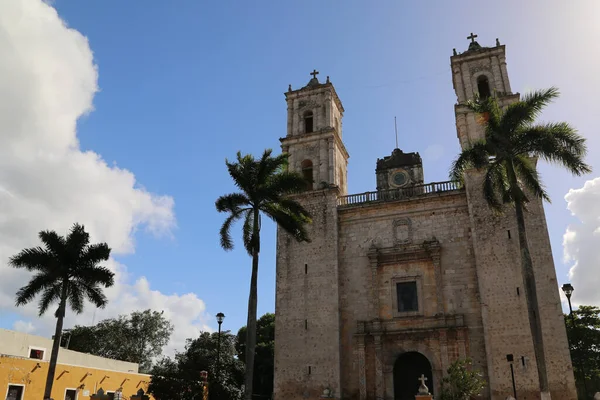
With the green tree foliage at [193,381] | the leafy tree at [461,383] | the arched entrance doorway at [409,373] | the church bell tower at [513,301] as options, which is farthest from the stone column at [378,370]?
the green tree foliage at [193,381]

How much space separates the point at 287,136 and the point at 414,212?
339 inches

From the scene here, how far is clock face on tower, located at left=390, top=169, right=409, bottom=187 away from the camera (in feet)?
105

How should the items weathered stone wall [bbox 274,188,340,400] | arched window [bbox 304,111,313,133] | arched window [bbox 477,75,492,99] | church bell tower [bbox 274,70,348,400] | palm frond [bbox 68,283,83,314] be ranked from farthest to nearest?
arched window [bbox 304,111,313,133]
arched window [bbox 477,75,492,99]
church bell tower [bbox 274,70,348,400]
weathered stone wall [bbox 274,188,340,400]
palm frond [bbox 68,283,83,314]

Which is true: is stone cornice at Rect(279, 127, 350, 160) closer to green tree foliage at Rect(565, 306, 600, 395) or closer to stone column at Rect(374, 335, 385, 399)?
stone column at Rect(374, 335, 385, 399)

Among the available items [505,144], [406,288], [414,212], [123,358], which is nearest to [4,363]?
[406,288]

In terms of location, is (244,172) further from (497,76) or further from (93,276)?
(497,76)

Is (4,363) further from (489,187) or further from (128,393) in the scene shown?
(489,187)

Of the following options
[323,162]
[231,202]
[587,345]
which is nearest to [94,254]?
[231,202]

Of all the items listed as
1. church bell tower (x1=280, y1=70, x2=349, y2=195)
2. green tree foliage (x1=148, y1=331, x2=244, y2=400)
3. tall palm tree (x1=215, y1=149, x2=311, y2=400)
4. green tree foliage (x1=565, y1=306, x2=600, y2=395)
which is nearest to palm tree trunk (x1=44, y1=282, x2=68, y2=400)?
green tree foliage (x1=148, y1=331, x2=244, y2=400)

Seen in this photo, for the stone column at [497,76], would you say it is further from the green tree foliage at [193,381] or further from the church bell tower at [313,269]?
the green tree foliage at [193,381]

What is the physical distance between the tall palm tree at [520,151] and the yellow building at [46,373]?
14.2 meters

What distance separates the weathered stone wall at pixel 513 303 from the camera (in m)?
19.4

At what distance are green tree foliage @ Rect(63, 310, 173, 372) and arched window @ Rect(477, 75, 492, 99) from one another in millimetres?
32316

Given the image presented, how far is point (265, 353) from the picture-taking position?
1457 inches
